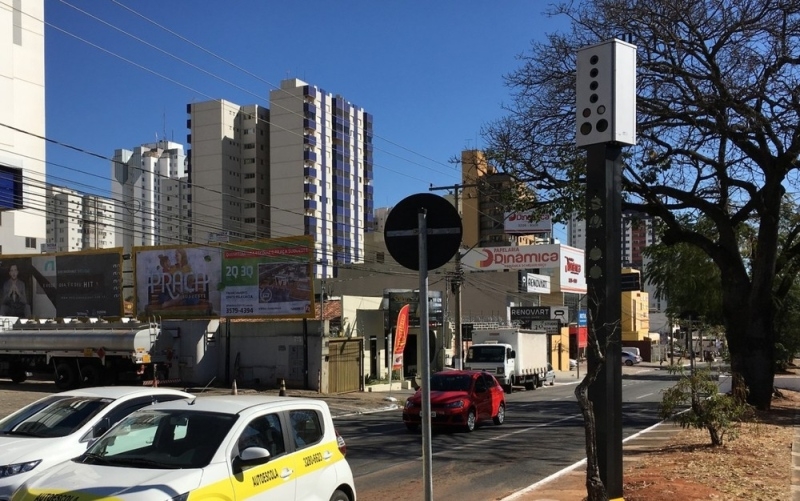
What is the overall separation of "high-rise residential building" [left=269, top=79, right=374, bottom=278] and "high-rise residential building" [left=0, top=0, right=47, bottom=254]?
114 ft

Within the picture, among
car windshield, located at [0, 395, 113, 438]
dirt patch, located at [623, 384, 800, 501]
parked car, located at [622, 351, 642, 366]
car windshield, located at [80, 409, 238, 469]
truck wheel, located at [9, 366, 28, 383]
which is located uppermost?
car windshield, located at [80, 409, 238, 469]

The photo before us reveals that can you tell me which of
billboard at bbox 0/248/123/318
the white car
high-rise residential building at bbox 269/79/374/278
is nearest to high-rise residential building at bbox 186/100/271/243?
high-rise residential building at bbox 269/79/374/278

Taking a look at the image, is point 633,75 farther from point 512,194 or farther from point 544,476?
point 512,194

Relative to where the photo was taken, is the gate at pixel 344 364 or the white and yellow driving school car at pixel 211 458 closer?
the white and yellow driving school car at pixel 211 458

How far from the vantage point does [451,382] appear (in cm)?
1973

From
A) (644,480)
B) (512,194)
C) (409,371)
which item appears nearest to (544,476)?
(644,480)

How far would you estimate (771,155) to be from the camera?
18797mm

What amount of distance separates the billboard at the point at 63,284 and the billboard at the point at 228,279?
284 cm

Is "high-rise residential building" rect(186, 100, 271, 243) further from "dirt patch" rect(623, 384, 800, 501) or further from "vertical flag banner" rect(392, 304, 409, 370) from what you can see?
"dirt patch" rect(623, 384, 800, 501)

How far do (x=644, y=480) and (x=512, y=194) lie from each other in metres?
10.9

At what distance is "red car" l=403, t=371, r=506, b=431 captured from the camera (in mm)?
18203

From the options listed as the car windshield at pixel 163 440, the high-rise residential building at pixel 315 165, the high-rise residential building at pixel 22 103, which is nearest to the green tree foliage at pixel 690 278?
the car windshield at pixel 163 440

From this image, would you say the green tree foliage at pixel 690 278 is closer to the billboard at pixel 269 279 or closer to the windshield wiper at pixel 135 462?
the billboard at pixel 269 279

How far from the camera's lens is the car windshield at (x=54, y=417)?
9.12 metres
